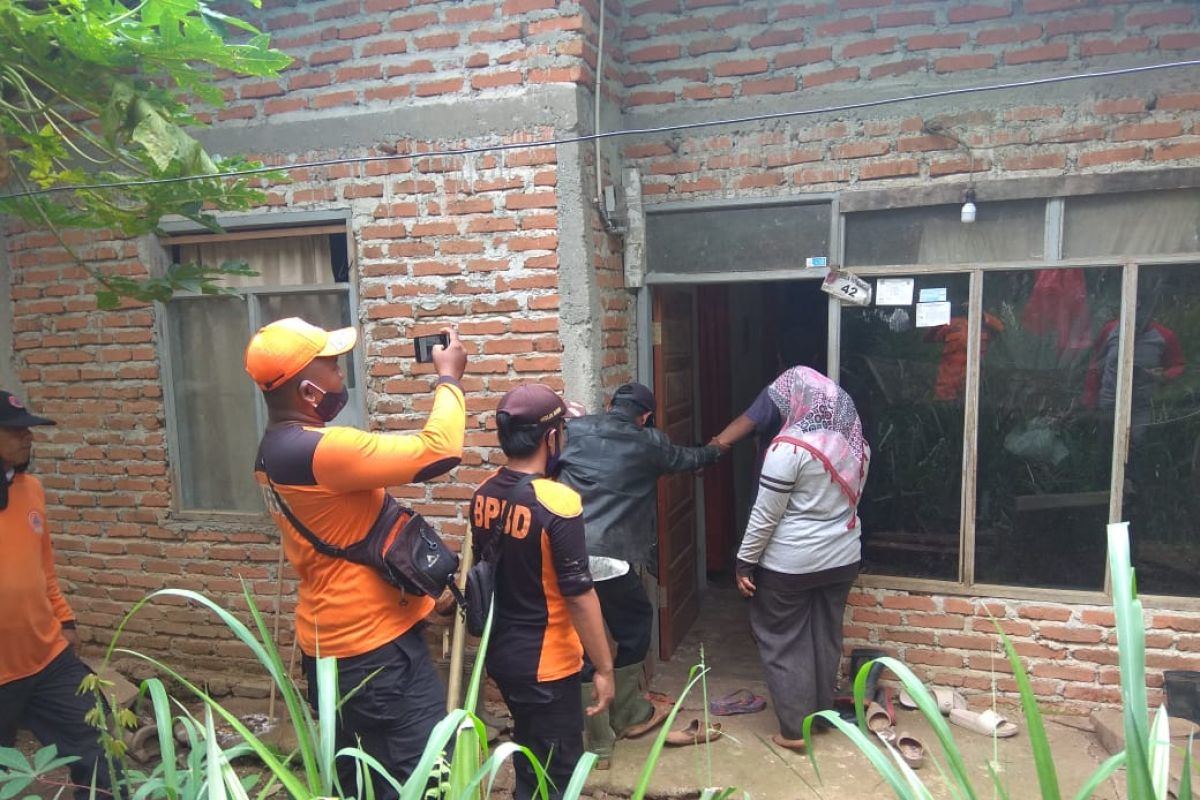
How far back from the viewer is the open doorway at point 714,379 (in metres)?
4.33

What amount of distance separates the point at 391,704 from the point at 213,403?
2529 millimetres

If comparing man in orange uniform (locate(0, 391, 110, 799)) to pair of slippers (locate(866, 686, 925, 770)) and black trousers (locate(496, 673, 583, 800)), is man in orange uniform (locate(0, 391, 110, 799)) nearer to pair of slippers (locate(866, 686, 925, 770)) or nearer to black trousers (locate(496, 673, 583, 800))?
black trousers (locate(496, 673, 583, 800))

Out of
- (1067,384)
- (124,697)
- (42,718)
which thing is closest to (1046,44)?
(1067,384)

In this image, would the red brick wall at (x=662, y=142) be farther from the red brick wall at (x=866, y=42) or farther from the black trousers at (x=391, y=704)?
the black trousers at (x=391, y=704)

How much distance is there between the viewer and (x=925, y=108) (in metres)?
3.52

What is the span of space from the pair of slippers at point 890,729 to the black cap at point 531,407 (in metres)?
1.96

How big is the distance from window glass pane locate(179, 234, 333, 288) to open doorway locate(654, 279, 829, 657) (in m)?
1.71

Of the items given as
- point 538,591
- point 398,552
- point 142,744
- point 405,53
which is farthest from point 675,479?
point 142,744

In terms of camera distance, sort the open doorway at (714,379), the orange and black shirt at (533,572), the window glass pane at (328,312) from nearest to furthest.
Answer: the orange and black shirt at (533,572) < the window glass pane at (328,312) < the open doorway at (714,379)

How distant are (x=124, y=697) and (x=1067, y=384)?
4674mm

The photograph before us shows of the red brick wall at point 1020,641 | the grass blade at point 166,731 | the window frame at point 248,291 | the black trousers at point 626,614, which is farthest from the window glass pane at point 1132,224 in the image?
the grass blade at point 166,731

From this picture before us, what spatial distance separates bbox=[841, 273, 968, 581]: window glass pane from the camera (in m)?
3.71

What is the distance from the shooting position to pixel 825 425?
338 cm

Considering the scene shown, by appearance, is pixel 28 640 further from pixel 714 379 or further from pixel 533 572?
pixel 714 379
